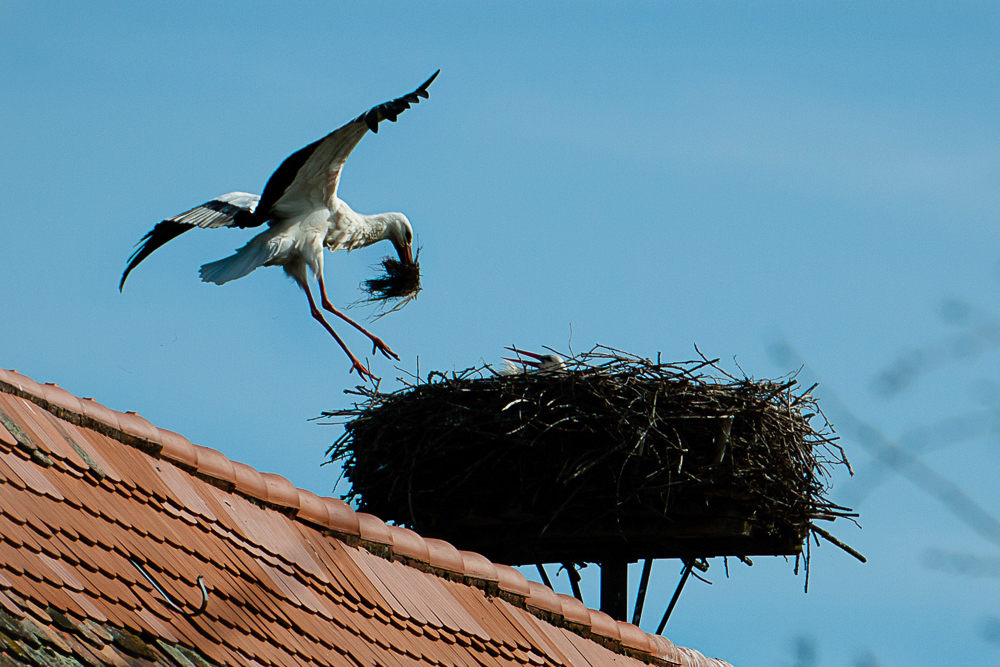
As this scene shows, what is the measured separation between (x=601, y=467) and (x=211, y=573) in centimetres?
405

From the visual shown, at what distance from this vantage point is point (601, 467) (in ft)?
26.1

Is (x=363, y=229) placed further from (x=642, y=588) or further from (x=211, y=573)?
(x=211, y=573)

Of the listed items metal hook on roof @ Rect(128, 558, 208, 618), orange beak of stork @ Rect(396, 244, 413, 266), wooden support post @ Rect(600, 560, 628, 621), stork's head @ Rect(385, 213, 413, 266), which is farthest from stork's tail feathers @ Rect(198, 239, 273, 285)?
metal hook on roof @ Rect(128, 558, 208, 618)

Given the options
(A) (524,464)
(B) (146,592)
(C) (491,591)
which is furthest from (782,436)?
(B) (146,592)

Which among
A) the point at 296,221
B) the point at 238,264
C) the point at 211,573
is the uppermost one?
the point at 296,221

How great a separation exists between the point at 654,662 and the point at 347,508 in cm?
167

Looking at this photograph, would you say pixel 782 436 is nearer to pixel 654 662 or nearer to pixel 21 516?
pixel 654 662

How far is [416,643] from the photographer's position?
4.68 metres

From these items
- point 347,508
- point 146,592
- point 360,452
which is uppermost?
point 360,452

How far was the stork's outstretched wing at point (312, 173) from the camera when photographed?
319 inches

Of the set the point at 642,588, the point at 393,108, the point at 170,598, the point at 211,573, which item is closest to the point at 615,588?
the point at 642,588

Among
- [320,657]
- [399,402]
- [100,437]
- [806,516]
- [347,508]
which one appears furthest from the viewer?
[399,402]

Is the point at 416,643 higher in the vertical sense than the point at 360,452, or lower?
lower

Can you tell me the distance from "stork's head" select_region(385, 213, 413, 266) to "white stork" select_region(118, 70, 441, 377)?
0.29 meters
